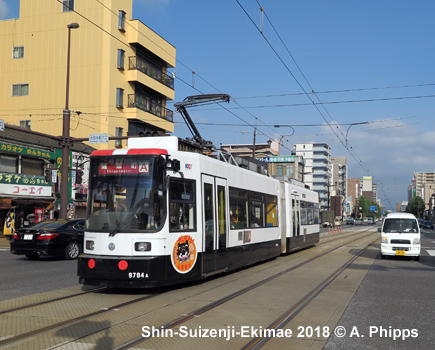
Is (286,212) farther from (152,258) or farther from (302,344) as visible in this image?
(302,344)

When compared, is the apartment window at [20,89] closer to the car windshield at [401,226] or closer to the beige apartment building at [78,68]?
the beige apartment building at [78,68]

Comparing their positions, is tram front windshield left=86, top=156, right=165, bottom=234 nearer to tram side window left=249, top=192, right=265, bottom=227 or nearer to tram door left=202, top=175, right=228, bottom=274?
tram door left=202, top=175, right=228, bottom=274

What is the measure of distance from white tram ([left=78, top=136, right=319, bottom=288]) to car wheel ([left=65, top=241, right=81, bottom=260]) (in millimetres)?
7175

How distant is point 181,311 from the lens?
26.3ft

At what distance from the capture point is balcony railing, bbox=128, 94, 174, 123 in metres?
41.6

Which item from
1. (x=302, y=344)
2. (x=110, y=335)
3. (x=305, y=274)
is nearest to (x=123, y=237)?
(x=110, y=335)

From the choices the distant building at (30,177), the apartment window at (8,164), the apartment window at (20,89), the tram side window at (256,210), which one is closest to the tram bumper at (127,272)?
the tram side window at (256,210)

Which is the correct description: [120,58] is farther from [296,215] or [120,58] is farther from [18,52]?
[296,215]

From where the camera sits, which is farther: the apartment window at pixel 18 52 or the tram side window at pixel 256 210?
the apartment window at pixel 18 52

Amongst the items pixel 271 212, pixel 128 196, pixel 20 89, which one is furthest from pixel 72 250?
pixel 20 89

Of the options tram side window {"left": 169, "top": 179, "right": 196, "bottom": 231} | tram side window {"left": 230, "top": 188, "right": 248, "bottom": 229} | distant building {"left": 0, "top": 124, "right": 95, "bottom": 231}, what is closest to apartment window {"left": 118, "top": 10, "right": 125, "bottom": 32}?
distant building {"left": 0, "top": 124, "right": 95, "bottom": 231}

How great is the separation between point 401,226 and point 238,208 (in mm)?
8547

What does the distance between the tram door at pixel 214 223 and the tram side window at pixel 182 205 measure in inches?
19.2

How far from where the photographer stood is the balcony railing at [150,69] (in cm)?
4119
